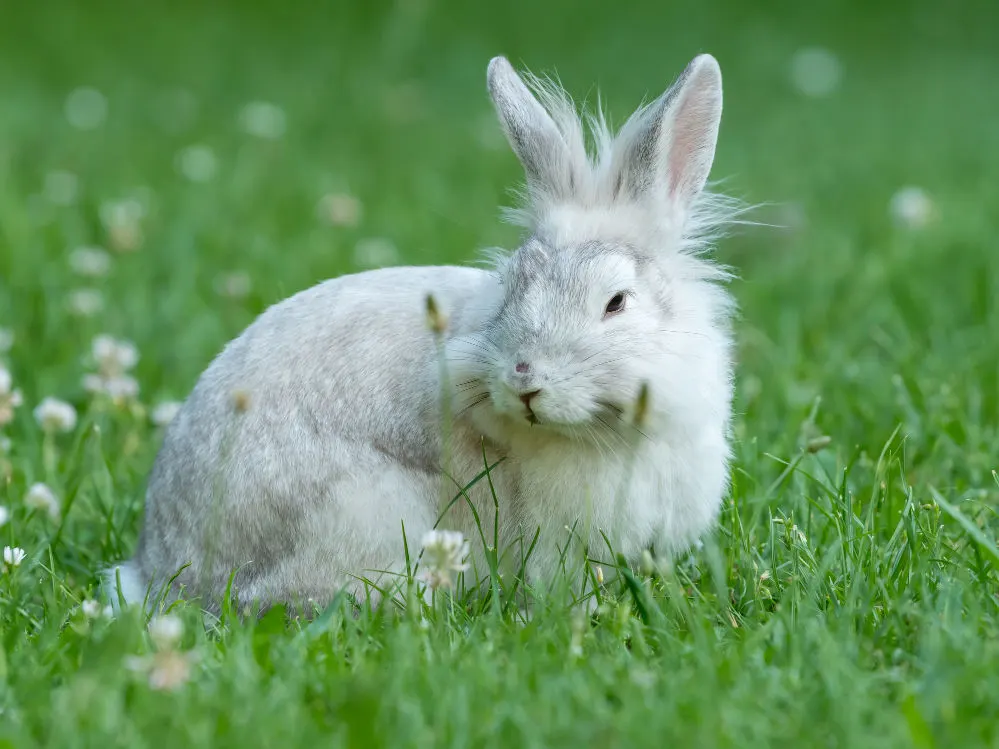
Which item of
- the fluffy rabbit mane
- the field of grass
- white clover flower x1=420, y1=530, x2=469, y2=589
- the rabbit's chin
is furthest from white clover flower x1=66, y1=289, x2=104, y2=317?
white clover flower x1=420, y1=530, x2=469, y2=589

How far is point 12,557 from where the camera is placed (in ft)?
11.0

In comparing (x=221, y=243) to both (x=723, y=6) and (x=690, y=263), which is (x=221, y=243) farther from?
(x=723, y=6)

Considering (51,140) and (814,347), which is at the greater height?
(51,140)

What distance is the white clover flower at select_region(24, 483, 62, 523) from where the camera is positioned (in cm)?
376

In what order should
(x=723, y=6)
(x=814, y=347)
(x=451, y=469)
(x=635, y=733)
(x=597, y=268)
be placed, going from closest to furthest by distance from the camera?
(x=635, y=733)
(x=597, y=268)
(x=451, y=469)
(x=814, y=347)
(x=723, y=6)

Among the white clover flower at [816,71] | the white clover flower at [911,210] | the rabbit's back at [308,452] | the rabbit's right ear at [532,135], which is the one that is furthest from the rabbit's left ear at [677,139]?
the white clover flower at [816,71]

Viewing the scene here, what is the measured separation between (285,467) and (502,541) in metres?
0.59

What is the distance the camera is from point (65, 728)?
236 cm

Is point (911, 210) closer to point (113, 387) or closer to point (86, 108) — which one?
point (113, 387)

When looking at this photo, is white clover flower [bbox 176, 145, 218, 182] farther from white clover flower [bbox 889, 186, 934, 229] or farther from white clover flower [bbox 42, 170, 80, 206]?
white clover flower [bbox 889, 186, 934, 229]

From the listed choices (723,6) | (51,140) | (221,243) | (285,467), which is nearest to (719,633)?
(285,467)

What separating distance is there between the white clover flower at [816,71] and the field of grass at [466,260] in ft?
0.26

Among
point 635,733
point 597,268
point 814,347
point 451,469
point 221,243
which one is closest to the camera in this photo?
point 635,733

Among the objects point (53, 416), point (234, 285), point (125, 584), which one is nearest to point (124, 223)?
point (234, 285)
